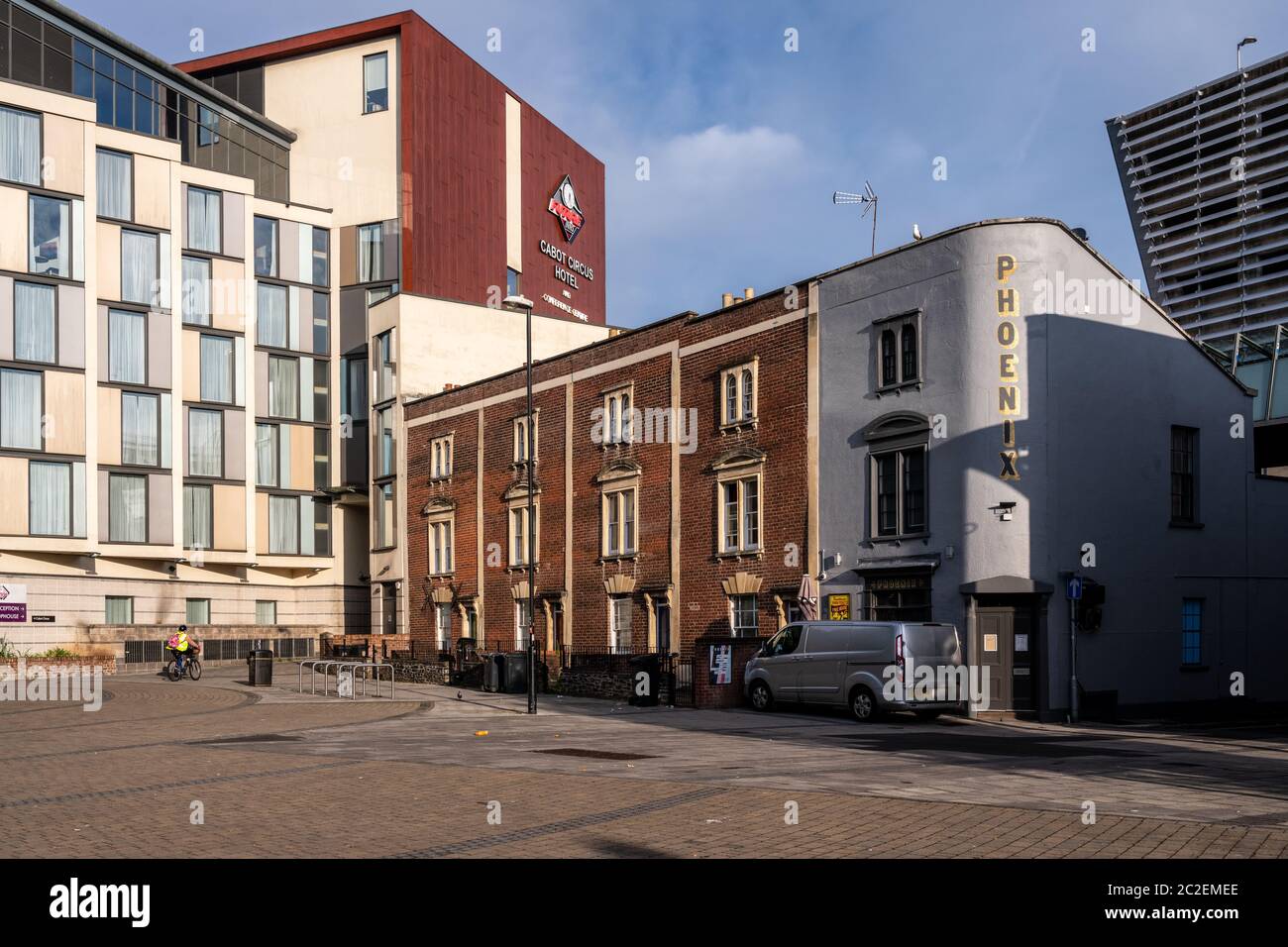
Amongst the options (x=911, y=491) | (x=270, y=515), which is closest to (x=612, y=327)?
(x=270, y=515)

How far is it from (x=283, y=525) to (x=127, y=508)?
8164 mm

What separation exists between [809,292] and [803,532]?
6218 mm

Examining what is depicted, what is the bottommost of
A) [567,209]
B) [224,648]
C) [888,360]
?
[224,648]

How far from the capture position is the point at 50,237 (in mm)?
52188

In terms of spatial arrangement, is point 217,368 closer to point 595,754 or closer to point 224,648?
point 224,648

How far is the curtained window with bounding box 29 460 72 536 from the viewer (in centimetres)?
5150

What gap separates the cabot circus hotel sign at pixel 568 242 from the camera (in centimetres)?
7419

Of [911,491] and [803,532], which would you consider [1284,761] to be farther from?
[803,532]

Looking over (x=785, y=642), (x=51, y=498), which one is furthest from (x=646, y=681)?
(x=51, y=498)

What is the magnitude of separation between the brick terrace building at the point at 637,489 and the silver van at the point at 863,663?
5256 millimetres

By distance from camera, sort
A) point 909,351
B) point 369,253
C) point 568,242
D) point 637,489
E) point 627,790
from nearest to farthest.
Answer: point 627,790
point 909,351
point 637,489
point 369,253
point 568,242

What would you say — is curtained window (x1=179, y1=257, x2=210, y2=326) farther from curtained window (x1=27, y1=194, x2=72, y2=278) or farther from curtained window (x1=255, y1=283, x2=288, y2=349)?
curtained window (x1=27, y1=194, x2=72, y2=278)

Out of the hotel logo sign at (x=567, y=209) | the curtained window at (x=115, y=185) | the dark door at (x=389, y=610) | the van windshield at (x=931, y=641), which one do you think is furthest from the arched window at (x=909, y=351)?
the hotel logo sign at (x=567, y=209)

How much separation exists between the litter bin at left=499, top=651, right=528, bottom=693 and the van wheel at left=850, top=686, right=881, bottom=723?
41.6ft
